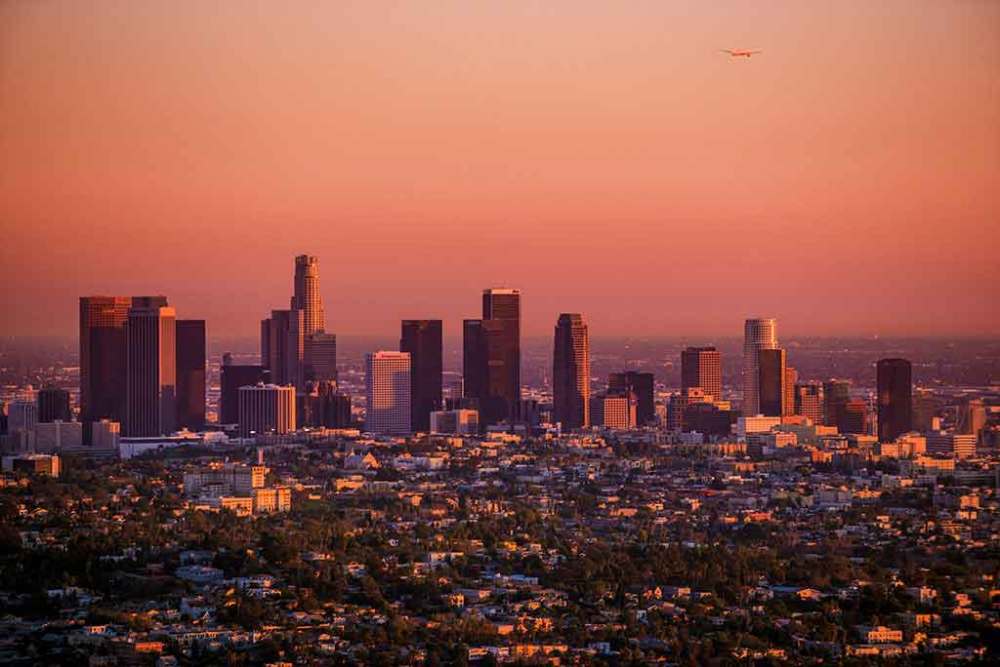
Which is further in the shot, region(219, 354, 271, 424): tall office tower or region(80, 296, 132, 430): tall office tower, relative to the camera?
region(219, 354, 271, 424): tall office tower

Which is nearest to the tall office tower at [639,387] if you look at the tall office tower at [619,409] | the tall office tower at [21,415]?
the tall office tower at [619,409]

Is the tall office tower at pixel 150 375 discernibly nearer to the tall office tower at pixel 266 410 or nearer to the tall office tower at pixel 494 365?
the tall office tower at pixel 266 410

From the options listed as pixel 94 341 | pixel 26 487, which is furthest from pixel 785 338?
pixel 26 487

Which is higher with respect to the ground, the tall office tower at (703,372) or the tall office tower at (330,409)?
the tall office tower at (703,372)

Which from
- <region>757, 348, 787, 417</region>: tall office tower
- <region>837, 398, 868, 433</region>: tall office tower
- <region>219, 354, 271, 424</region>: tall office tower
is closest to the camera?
<region>837, 398, 868, 433</region>: tall office tower

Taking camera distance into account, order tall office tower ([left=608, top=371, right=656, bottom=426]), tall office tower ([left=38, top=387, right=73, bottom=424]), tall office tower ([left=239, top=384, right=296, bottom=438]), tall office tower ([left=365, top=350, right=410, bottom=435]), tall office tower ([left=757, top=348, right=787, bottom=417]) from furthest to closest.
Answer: tall office tower ([left=608, top=371, right=656, bottom=426]), tall office tower ([left=365, top=350, right=410, bottom=435]), tall office tower ([left=239, top=384, right=296, bottom=438]), tall office tower ([left=757, top=348, right=787, bottom=417]), tall office tower ([left=38, top=387, right=73, bottom=424])

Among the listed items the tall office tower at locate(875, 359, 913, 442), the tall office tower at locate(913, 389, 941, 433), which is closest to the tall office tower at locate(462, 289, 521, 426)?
the tall office tower at locate(875, 359, 913, 442)

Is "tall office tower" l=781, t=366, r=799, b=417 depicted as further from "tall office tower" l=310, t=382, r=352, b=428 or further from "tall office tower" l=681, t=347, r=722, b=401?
"tall office tower" l=310, t=382, r=352, b=428

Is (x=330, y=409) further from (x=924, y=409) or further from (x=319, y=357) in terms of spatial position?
(x=924, y=409)
